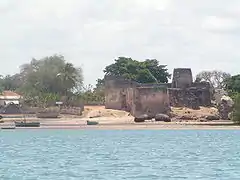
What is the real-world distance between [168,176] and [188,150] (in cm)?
1994

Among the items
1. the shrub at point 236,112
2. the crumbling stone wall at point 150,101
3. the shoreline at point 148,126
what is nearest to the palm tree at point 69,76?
the crumbling stone wall at point 150,101

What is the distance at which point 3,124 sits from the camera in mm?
109125

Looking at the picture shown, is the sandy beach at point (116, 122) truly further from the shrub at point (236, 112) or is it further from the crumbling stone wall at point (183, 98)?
the crumbling stone wall at point (183, 98)

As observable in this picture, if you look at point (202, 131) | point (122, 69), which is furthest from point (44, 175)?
point (122, 69)

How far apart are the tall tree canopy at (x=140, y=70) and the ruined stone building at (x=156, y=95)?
738 inches

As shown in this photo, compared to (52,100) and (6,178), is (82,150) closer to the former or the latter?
(6,178)

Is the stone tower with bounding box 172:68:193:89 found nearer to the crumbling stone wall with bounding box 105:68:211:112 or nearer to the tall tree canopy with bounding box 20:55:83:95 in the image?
the crumbling stone wall with bounding box 105:68:211:112

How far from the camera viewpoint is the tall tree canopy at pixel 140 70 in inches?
5630

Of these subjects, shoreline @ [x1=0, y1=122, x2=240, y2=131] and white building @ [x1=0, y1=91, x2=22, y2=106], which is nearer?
shoreline @ [x1=0, y1=122, x2=240, y2=131]

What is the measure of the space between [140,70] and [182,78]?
850 inches

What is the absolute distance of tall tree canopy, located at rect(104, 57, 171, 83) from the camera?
143000 mm

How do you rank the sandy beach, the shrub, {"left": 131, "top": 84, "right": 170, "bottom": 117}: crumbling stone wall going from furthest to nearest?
{"left": 131, "top": 84, "right": 170, "bottom": 117}: crumbling stone wall → the sandy beach → the shrub

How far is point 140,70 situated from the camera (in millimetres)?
143875

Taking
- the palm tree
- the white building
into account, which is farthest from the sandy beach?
the white building
